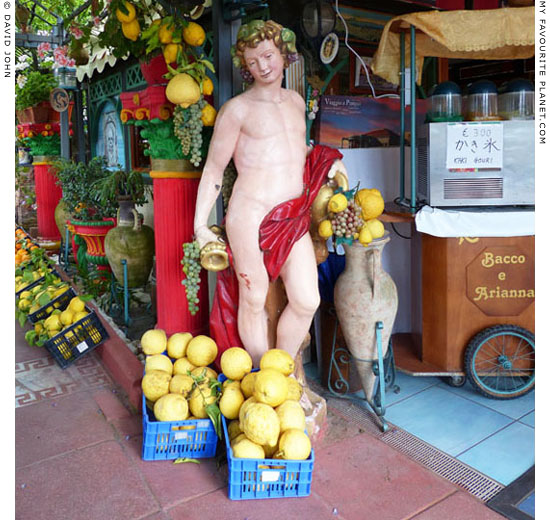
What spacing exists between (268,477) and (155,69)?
2.55 m

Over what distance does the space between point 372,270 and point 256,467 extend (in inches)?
53.1

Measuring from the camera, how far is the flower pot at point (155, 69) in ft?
11.0

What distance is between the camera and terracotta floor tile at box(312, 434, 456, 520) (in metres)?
2.46

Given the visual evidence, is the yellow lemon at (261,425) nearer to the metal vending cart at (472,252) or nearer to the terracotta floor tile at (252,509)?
the terracotta floor tile at (252,509)

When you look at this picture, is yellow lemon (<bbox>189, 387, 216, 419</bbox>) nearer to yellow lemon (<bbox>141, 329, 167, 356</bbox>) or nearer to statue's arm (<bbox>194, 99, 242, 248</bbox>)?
yellow lemon (<bbox>141, 329, 167, 356</bbox>)

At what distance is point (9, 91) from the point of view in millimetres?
1953

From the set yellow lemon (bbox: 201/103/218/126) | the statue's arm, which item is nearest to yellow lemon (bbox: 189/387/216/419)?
the statue's arm

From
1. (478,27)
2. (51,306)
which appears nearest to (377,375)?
(478,27)

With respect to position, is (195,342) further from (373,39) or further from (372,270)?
(373,39)

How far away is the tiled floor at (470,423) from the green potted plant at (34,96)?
734 cm

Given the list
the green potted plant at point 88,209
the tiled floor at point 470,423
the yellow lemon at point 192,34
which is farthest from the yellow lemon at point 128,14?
the tiled floor at point 470,423

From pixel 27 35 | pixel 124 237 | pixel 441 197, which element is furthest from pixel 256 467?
pixel 27 35

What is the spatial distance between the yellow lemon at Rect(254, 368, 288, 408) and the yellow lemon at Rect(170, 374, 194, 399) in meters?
0.47

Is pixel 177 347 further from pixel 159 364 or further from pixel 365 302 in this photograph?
pixel 365 302
